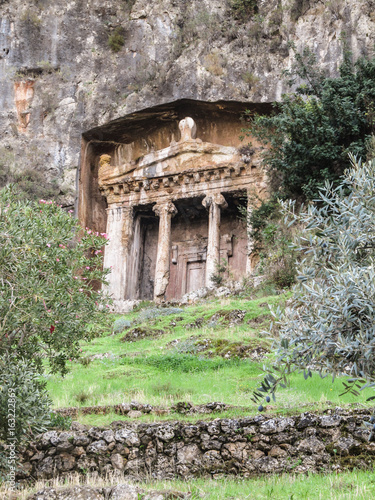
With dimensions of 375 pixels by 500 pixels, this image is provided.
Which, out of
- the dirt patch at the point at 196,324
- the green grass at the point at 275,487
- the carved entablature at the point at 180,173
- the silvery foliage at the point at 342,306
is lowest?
the green grass at the point at 275,487

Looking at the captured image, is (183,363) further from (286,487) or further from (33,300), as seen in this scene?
A: (286,487)

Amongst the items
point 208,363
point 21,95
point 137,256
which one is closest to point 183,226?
point 137,256

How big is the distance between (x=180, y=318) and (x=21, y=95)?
16005 mm

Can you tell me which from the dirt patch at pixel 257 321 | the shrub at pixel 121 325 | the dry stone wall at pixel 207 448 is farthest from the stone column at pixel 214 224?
the dry stone wall at pixel 207 448

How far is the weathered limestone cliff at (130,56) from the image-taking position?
25234 millimetres

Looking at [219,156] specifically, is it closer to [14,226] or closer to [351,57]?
[351,57]

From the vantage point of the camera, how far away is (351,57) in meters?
23.1

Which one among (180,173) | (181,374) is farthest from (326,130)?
(181,374)

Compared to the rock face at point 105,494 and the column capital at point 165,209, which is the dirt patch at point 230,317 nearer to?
the column capital at point 165,209

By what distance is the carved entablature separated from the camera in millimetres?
24953

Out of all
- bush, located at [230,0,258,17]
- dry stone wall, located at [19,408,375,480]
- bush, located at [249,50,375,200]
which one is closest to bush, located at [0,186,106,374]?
dry stone wall, located at [19,408,375,480]

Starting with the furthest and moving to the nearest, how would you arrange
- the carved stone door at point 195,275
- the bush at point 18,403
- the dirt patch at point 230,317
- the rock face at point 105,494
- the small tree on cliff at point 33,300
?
the carved stone door at point 195,275, the dirt patch at point 230,317, the small tree on cliff at point 33,300, the bush at point 18,403, the rock face at point 105,494

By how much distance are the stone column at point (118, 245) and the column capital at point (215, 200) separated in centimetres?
357

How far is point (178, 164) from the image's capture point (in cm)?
2588
